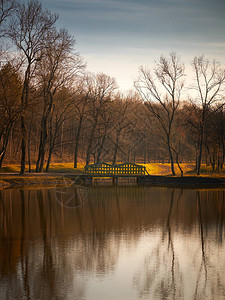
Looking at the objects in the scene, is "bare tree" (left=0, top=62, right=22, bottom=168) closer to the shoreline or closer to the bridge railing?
the shoreline

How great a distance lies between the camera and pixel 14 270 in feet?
37.5

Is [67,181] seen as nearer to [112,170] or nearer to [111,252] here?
[112,170]

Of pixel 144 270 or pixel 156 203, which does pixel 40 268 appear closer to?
pixel 144 270

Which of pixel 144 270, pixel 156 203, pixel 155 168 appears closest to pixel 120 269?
pixel 144 270

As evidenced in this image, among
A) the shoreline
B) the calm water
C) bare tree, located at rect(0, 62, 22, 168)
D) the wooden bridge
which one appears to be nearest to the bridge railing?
the wooden bridge

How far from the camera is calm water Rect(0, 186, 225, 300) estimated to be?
1013cm

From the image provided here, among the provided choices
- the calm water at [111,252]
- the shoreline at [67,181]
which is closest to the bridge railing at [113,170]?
the shoreline at [67,181]

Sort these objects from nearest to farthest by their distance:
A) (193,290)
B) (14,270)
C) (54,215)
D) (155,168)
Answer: (193,290) < (14,270) < (54,215) < (155,168)

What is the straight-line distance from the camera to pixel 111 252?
44.6 feet

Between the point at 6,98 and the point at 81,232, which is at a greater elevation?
the point at 6,98

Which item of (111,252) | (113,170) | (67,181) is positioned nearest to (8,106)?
(67,181)

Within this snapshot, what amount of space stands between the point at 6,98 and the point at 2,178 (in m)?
7.34

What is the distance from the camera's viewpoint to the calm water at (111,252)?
1013 cm

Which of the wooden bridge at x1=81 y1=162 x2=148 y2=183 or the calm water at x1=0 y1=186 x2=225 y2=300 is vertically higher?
the wooden bridge at x1=81 y1=162 x2=148 y2=183
